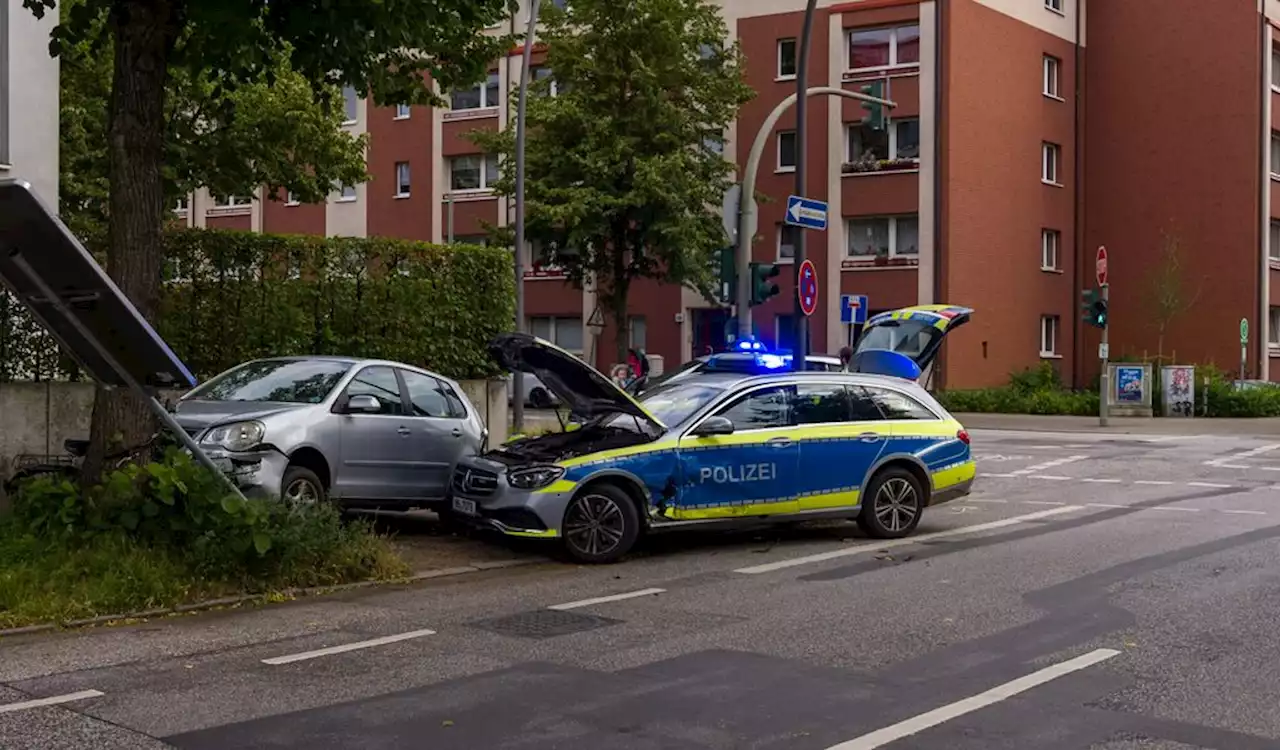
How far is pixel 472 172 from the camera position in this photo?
155ft

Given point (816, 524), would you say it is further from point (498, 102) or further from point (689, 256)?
point (498, 102)

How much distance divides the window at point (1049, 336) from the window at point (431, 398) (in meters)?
34.0

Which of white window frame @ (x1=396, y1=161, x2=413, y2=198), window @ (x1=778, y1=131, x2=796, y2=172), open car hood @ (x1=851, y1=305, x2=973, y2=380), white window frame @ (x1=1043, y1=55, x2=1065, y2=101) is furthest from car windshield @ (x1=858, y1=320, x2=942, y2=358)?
white window frame @ (x1=396, y1=161, x2=413, y2=198)

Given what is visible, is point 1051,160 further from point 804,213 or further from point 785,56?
point 804,213

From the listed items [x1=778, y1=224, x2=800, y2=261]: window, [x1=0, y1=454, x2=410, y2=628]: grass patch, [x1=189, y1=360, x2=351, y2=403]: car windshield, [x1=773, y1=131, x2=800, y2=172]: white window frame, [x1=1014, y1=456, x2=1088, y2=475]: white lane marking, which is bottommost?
[x1=1014, y1=456, x2=1088, y2=475]: white lane marking

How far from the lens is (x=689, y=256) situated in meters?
35.3

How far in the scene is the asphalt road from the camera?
6051 millimetres

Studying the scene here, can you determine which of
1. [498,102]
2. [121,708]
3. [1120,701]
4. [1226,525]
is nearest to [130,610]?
[121,708]

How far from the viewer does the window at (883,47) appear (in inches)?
1581

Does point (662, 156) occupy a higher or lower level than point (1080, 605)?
higher

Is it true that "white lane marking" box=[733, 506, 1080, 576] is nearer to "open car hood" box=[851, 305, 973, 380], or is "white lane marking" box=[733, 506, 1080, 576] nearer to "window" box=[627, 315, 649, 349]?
"open car hood" box=[851, 305, 973, 380]

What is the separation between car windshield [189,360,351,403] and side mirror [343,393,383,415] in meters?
0.26

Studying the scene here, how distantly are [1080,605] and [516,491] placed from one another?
4225mm

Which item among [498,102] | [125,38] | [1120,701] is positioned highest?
[498,102]
